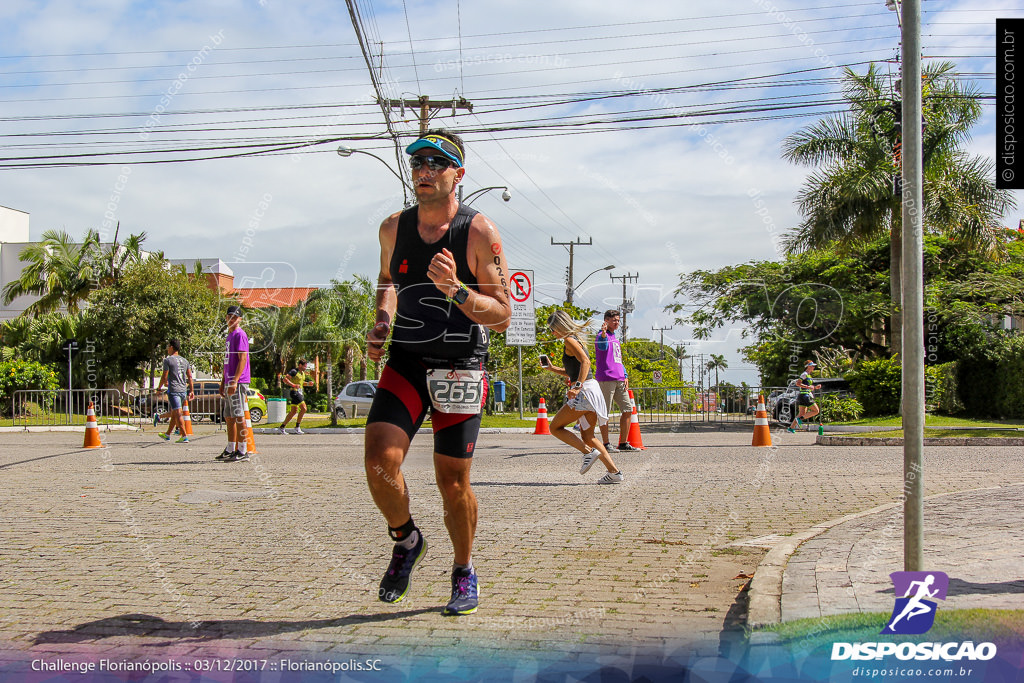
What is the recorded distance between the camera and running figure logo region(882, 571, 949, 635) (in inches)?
132

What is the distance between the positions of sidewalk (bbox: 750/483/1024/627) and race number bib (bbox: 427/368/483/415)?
156 cm

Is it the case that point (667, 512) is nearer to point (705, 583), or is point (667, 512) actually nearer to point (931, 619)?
point (705, 583)

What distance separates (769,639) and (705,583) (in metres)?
1.26

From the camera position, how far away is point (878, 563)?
466 centimetres

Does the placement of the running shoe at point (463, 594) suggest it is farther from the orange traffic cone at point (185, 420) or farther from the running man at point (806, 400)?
the running man at point (806, 400)

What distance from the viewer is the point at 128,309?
31094 millimetres

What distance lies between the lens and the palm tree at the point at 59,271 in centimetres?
3209

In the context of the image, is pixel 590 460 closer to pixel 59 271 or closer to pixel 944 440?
pixel 944 440

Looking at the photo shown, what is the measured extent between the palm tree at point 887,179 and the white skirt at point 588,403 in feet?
56.1

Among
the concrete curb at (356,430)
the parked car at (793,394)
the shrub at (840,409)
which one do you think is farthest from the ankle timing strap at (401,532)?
the shrub at (840,409)

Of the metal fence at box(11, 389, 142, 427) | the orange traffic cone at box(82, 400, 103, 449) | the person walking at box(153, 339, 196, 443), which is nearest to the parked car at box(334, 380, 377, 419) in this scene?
the metal fence at box(11, 389, 142, 427)

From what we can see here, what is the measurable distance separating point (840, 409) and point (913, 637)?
70.6 ft

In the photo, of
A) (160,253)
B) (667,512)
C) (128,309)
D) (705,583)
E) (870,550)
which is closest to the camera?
(705,583)

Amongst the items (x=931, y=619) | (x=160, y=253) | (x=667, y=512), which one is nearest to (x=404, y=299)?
(x=931, y=619)
